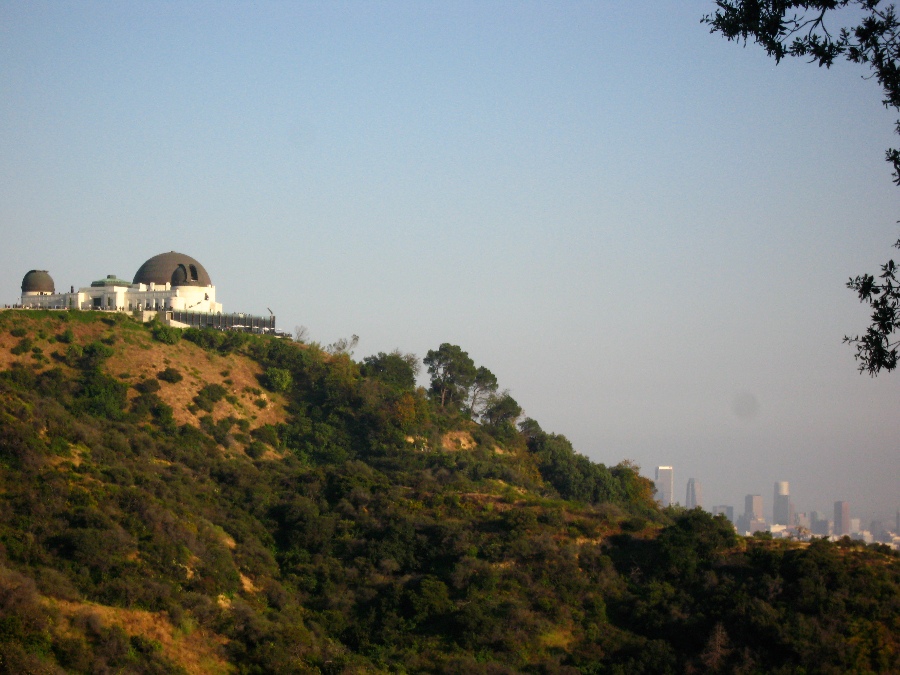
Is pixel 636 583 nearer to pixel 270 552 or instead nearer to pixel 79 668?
pixel 270 552

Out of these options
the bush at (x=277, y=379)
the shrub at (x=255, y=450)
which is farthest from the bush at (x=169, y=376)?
the bush at (x=277, y=379)

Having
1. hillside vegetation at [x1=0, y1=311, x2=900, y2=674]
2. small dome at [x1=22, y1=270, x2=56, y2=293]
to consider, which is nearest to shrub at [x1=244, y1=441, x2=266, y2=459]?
hillside vegetation at [x1=0, y1=311, x2=900, y2=674]

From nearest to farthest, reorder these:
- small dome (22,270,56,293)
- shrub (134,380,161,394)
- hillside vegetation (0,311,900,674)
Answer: hillside vegetation (0,311,900,674), shrub (134,380,161,394), small dome (22,270,56,293)

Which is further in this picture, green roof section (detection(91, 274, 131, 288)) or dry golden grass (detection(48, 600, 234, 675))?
green roof section (detection(91, 274, 131, 288))

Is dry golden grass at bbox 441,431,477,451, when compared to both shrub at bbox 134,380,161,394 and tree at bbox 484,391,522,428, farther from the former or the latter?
shrub at bbox 134,380,161,394

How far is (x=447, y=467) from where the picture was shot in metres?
63.4

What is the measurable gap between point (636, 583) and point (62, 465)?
26.0m

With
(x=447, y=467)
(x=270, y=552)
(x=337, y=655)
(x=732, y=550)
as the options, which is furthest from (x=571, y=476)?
(x=337, y=655)

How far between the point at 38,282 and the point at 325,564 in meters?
39.3

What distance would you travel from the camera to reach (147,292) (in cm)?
7412

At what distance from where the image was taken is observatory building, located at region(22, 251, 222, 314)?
73.0 meters

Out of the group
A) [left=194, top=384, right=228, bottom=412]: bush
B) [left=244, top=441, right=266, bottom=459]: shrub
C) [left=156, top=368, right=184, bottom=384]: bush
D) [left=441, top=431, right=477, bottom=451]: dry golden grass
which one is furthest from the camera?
[left=441, top=431, right=477, bottom=451]: dry golden grass

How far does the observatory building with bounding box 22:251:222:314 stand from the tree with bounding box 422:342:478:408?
1709cm

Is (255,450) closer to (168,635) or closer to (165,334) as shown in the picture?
(165,334)
